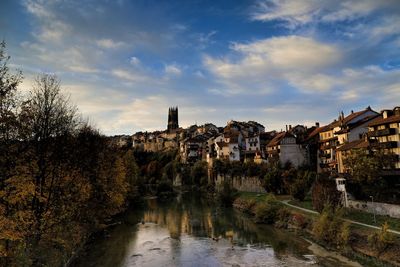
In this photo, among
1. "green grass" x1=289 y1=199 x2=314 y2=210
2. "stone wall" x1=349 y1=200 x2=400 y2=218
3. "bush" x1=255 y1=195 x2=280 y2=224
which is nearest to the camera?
"stone wall" x1=349 y1=200 x2=400 y2=218

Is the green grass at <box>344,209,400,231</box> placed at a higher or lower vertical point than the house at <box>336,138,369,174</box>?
lower

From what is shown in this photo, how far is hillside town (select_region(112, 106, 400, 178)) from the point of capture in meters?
48.4

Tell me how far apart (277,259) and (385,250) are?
806 cm

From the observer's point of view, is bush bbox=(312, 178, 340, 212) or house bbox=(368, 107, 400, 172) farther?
house bbox=(368, 107, 400, 172)

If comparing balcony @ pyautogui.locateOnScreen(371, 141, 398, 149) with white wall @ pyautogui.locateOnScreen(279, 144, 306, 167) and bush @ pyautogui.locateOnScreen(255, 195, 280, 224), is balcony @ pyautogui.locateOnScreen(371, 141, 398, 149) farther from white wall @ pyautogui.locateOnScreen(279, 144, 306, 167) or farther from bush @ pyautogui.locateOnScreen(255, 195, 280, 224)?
white wall @ pyautogui.locateOnScreen(279, 144, 306, 167)

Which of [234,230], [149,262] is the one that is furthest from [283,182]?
[149,262]

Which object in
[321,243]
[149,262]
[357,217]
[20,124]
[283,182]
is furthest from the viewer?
[283,182]

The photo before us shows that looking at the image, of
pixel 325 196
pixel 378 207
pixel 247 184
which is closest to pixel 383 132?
pixel 378 207

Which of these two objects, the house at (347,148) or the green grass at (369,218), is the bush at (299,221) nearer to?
the green grass at (369,218)

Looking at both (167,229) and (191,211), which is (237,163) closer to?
(191,211)

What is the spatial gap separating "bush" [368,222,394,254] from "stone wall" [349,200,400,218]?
723 cm

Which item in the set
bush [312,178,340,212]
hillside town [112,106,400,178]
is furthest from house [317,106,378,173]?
bush [312,178,340,212]

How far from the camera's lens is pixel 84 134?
1538 inches

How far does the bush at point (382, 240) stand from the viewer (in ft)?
93.6
